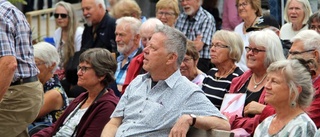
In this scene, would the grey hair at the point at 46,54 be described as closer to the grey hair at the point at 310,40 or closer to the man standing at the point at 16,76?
the man standing at the point at 16,76

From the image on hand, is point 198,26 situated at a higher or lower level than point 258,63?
lower

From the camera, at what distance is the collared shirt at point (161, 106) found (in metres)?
5.85

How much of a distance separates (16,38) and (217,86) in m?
1.95

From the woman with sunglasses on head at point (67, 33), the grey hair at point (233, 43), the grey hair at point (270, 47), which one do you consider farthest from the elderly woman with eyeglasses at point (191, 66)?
the woman with sunglasses on head at point (67, 33)

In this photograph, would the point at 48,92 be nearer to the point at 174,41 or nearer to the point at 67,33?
the point at 174,41

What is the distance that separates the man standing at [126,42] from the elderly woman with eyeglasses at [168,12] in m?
0.91

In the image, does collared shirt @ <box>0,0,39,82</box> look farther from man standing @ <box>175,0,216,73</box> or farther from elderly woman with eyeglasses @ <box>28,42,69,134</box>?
man standing @ <box>175,0,216,73</box>

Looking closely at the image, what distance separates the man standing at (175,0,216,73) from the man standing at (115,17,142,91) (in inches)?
36.8

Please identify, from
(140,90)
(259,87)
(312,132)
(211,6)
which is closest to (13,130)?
(140,90)

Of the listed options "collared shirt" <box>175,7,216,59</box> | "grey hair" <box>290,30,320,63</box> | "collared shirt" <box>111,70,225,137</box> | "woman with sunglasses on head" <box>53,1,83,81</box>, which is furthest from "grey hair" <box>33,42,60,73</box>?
"woman with sunglasses on head" <box>53,1,83,81</box>

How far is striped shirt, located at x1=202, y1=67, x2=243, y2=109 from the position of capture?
23.8ft

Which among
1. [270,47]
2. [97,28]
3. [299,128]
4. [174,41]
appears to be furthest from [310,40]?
[97,28]

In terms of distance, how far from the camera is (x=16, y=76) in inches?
258

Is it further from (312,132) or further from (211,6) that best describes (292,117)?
(211,6)
